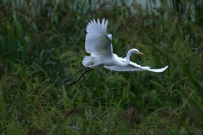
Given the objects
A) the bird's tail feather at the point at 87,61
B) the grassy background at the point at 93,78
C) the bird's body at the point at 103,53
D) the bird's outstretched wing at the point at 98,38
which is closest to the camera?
the grassy background at the point at 93,78

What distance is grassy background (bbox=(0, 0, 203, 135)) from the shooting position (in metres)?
4.08

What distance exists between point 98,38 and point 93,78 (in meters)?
0.83

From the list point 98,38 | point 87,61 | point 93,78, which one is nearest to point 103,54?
point 87,61

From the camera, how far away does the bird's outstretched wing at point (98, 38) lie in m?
4.48

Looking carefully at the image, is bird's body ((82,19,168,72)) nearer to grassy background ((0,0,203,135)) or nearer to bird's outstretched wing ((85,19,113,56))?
bird's outstretched wing ((85,19,113,56))

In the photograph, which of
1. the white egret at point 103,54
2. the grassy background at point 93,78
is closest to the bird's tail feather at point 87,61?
the white egret at point 103,54

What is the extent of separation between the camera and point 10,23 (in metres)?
6.65

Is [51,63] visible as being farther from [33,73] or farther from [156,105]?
[156,105]

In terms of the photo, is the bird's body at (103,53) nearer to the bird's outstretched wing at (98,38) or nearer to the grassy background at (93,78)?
the bird's outstretched wing at (98,38)

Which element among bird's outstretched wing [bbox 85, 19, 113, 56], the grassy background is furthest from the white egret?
the grassy background

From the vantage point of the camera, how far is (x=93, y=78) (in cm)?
543

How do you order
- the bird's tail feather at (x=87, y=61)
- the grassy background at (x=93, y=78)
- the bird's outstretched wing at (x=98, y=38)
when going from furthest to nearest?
the bird's tail feather at (x=87, y=61) < the bird's outstretched wing at (x=98, y=38) < the grassy background at (x=93, y=78)

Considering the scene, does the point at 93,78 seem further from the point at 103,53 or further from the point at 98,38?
the point at 98,38

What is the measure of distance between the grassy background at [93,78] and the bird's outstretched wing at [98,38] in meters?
0.26
